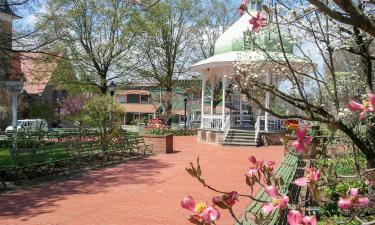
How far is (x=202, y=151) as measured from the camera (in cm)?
2219

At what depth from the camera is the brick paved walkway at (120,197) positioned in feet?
26.9

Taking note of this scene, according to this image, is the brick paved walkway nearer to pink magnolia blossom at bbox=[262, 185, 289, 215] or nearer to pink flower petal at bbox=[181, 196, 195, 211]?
pink magnolia blossom at bbox=[262, 185, 289, 215]

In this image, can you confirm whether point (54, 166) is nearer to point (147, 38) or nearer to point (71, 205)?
point (71, 205)

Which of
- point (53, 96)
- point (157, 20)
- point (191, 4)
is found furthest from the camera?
point (53, 96)

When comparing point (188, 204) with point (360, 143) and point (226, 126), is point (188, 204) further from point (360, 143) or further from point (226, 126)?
point (226, 126)

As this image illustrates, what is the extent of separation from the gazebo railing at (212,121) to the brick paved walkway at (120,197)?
11646mm

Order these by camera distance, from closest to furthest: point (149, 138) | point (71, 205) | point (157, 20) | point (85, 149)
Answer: point (71, 205)
point (85, 149)
point (149, 138)
point (157, 20)

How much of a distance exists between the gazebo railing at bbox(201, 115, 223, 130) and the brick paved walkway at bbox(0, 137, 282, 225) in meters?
11.6

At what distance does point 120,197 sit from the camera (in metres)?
10.2

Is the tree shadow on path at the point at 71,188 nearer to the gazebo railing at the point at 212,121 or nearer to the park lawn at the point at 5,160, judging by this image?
the park lawn at the point at 5,160

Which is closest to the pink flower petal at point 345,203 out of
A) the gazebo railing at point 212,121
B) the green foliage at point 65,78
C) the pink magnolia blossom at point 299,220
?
the pink magnolia blossom at point 299,220

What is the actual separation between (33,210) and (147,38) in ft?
112

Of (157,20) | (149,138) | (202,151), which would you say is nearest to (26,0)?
(149,138)

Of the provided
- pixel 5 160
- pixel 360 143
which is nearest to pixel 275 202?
pixel 360 143
